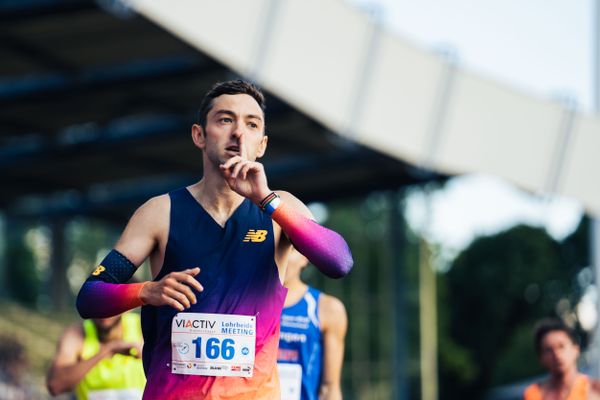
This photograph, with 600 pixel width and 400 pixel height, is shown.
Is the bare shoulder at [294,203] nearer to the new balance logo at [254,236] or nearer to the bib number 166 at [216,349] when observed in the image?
the new balance logo at [254,236]

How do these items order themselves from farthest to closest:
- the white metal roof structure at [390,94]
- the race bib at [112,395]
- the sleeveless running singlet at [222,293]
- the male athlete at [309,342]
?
1. the white metal roof structure at [390,94]
2. the race bib at [112,395]
3. the male athlete at [309,342]
4. the sleeveless running singlet at [222,293]

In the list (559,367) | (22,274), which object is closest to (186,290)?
(559,367)

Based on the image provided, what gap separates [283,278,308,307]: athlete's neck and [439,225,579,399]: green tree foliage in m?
54.9

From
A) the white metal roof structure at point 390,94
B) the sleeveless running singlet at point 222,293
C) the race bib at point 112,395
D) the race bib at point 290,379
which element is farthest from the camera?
the white metal roof structure at point 390,94

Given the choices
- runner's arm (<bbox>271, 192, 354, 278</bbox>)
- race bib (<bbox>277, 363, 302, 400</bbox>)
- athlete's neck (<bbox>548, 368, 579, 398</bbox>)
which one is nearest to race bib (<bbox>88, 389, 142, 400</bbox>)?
race bib (<bbox>277, 363, 302, 400</bbox>)

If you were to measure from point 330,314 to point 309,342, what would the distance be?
0.27 metres

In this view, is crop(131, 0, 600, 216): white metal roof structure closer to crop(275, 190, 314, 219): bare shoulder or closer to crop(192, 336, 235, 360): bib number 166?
crop(275, 190, 314, 219): bare shoulder

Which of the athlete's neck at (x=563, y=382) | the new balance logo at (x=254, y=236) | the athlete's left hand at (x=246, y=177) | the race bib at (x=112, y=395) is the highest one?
the athlete's left hand at (x=246, y=177)

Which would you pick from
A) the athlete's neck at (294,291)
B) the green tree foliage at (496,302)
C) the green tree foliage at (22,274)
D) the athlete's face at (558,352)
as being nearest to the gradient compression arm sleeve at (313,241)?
the athlete's neck at (294,291)

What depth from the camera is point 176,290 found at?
3740mm

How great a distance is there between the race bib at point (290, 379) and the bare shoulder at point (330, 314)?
0.39m

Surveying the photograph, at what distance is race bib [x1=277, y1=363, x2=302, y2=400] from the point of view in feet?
23.3

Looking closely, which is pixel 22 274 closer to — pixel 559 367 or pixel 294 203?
pixel 559 367

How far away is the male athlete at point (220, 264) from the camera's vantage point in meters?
4.05
